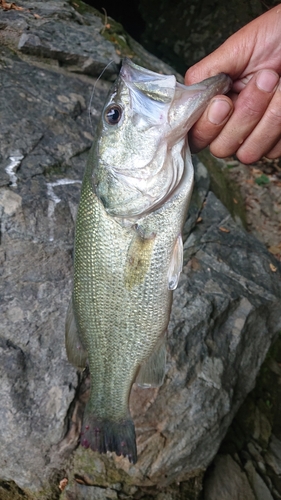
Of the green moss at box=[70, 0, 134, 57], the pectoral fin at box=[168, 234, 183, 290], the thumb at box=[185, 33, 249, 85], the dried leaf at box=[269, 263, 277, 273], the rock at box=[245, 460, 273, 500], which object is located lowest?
the rock at box=[245, 460, 273, 500]

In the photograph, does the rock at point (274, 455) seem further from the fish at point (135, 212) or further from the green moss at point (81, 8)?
the green moss at point (81, 8)

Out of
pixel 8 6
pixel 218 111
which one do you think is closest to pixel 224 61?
pixel 218 111

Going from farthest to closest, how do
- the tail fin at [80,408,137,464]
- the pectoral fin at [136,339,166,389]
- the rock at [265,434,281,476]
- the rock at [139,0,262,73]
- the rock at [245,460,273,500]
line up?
the rock at [139,0,262,73] < the rock at [265,434,281,476] < the rock at [245,460,273,500] < the tail fin at [80,408,137,464] < the pectoral fin at [136,339,166,389]

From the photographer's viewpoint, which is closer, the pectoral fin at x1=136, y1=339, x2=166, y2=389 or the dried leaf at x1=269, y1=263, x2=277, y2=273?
the pectoral fin at x1=136, y1=339, x2=166, y2=389

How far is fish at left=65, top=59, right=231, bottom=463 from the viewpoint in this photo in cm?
159

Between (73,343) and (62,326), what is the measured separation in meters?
0.64

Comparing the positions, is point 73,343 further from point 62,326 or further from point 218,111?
point 218,111

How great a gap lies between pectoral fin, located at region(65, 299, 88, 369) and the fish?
5cm

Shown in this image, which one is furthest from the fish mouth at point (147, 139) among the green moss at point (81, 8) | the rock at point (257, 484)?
the green moss at point (81, 8)

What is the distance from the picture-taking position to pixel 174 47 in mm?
6957

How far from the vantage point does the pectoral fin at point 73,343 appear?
1.92 m

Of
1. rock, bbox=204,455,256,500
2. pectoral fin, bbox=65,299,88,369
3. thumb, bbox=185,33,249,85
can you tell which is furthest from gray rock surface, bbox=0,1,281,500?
thumb, bbox=185,33,249,85

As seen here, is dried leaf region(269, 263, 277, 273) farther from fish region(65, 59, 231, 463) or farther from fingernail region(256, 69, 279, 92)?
fingernail region(256, 69, 279, 92)

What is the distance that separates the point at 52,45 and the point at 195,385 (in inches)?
120
